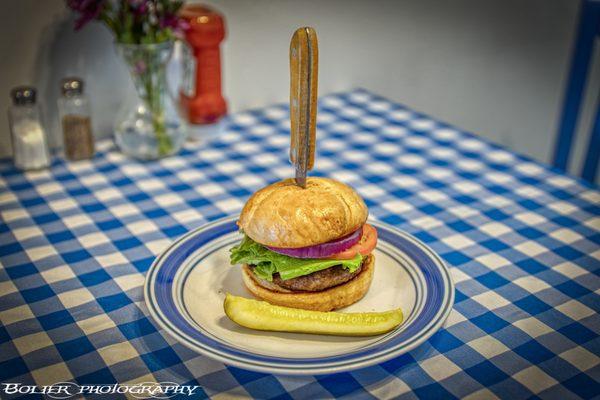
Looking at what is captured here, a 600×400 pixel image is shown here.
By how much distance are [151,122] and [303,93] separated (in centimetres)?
99

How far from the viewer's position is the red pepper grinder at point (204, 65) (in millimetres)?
2092

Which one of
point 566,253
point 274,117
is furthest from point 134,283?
point 274,117

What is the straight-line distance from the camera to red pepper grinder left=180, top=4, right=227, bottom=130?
2.09 m

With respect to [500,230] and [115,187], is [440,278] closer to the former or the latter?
[500,230]

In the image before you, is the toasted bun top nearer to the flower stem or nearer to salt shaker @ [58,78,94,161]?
the flower stem

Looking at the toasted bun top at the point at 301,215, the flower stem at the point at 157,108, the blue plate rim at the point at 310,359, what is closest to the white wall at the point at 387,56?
the flower stem at the point at 157,108

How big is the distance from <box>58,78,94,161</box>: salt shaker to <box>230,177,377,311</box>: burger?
943mm


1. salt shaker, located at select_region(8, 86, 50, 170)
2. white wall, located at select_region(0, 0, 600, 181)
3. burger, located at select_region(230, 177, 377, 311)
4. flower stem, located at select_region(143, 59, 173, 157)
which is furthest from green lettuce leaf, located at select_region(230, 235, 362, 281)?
white wall, located at select_region(0, 0, 600, 181)

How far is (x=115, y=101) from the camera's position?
7.51 feet

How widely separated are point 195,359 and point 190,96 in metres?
1.25

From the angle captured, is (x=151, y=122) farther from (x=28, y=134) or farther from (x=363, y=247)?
(x=363, y=247)

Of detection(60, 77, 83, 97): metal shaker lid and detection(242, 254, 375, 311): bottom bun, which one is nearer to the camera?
detection(242, 254, 375, 311): bottom bun

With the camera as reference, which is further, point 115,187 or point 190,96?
point 190,96

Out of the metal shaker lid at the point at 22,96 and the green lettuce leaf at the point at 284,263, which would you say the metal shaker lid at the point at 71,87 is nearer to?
the metal shaker lid at the point at 22,96
